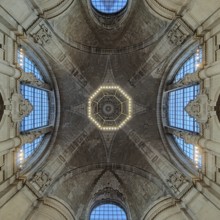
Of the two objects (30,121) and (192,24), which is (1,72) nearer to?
(30,121)

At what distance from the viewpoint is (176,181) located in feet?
61.1

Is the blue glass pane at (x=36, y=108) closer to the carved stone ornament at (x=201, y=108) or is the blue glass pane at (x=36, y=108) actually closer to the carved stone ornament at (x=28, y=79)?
the carved stone ornament at (x=28, y=79)

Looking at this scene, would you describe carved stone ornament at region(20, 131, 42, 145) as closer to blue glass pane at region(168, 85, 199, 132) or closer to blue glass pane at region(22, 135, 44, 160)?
blue glass pane at region(22, 135, 44, 160)

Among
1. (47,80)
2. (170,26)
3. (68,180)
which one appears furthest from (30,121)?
(170,26)

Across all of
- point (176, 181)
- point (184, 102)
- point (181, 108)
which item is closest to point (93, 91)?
→ point (181, 108)

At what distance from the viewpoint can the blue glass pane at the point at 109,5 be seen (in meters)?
22.4

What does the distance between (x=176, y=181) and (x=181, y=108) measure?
593 centimetres

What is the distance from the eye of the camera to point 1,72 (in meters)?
14.0

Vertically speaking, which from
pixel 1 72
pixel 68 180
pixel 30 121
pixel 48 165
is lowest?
pixel 68 180

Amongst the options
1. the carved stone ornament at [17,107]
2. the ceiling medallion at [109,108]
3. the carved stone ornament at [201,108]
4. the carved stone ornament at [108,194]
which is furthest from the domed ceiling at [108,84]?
the carved stone ornament at [201,108]

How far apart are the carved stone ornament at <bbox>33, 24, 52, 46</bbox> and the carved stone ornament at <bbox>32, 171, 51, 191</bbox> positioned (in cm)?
948

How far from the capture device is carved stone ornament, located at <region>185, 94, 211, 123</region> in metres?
15.1

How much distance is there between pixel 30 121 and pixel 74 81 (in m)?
5.81

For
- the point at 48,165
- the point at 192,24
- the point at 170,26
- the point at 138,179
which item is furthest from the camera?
the point at 138,179
